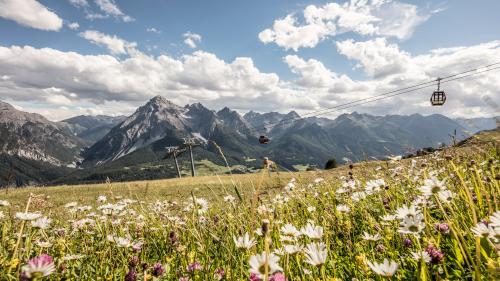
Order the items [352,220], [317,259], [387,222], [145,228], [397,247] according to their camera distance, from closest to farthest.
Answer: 1. [317,259]
2. [397,247]
3. [387,222]
4. [352,220]
5. [145,228]

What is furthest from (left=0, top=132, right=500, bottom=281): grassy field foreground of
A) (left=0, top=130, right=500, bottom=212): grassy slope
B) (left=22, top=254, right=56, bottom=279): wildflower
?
(left=0, top=130, right=500, bottom=212): grassy slope

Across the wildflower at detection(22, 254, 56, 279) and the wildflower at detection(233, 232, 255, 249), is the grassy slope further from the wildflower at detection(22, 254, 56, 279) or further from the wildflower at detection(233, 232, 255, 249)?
the wildflower at detection(22, 254, 56, 279)

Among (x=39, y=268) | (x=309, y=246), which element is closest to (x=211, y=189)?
(x=309, y=246)

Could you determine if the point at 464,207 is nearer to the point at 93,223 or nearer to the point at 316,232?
the point at 316,232

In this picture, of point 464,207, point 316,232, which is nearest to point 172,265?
point 316,232

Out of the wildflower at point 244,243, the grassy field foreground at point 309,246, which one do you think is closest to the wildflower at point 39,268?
the grassy field foreground at point 309,246

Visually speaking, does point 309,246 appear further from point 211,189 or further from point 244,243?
point 211,189

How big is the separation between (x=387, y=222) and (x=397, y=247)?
32 cm

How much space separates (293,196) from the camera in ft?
19.9

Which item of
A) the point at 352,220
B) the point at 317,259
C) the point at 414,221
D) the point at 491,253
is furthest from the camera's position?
the point at 352,220

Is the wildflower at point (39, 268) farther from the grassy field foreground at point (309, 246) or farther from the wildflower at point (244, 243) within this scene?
the wildflower at point (244, 243)

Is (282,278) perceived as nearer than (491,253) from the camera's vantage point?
Yes

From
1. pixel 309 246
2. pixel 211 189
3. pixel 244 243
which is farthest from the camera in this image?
pixel 211 189

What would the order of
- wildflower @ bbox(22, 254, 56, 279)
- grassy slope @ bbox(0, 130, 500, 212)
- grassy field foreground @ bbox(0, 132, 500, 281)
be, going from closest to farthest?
wildflower @ bbox(22, 254, 56, 279) < grassy field foreground @ bbox(0, 132, 500, 281) < grassy slope @ bbox(0, 130, 500, 212)
